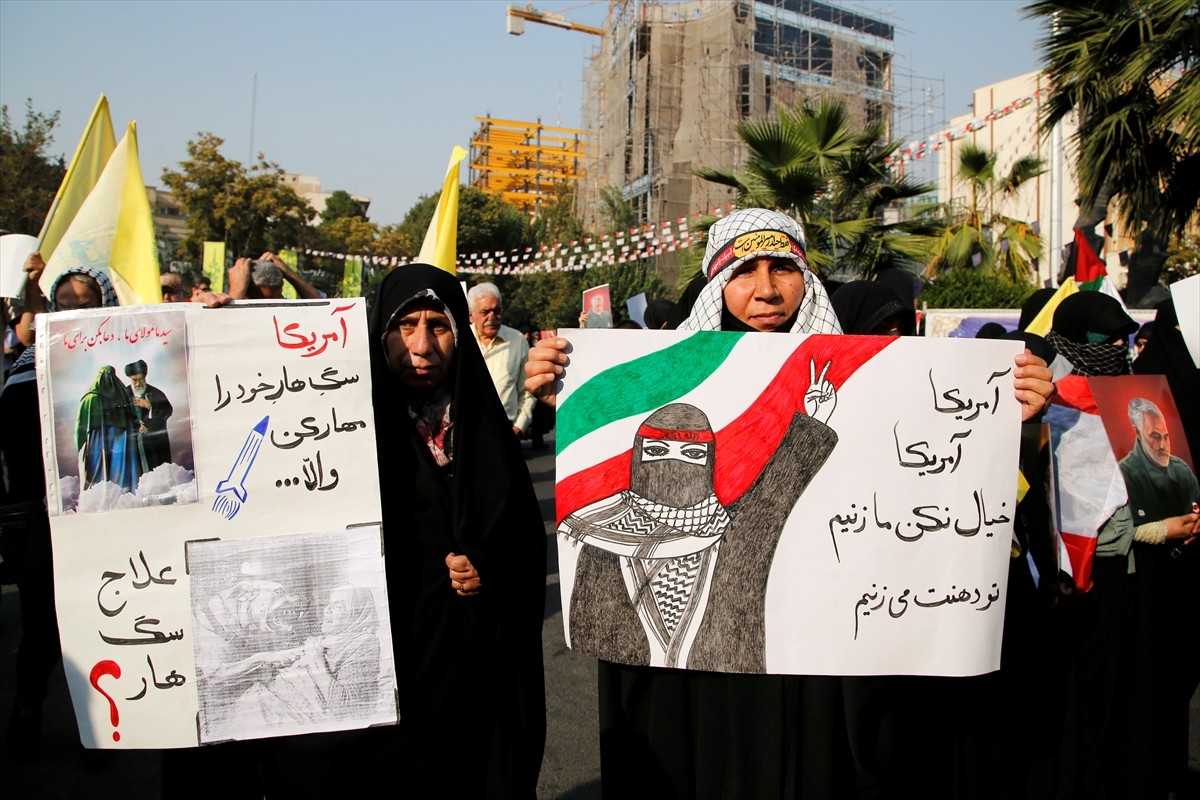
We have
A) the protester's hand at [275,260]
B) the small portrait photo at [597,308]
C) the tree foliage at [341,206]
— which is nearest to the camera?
the protester's hand at [275,260]

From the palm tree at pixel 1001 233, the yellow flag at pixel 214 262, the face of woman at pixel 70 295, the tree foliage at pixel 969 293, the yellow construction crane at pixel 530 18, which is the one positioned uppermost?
the yellow construction crane at pixel 530 18

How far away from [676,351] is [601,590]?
20.3 inches

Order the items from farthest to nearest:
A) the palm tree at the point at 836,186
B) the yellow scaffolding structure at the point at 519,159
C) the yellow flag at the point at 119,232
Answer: the yellow scaffolding structure at the point at 519,159
the palm tree at the point at 836,186
the yellow flag at the point at 119,232

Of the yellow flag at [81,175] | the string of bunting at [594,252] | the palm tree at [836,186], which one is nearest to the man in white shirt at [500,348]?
the yellow flag at [81,175]

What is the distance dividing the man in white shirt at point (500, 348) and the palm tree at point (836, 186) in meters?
5.13

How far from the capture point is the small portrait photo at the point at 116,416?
81.6 inches

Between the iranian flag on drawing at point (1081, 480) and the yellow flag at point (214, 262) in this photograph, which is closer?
the iranian flag on drawing at point (1081, 480)

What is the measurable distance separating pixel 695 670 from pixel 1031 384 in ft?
3.07

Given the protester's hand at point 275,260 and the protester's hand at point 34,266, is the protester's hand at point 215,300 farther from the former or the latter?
the protester's hand at point 275,260

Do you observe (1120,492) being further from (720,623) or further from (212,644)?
(212,644)

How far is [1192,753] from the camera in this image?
393 cm

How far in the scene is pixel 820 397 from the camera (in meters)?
2.04

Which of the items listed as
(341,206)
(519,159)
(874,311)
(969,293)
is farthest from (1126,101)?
(519,159)

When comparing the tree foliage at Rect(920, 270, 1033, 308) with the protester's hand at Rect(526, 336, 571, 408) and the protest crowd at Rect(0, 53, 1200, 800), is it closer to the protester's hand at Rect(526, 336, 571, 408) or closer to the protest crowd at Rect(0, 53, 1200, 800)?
the protest crowd at Rect(0, 53, 1200, 800)
